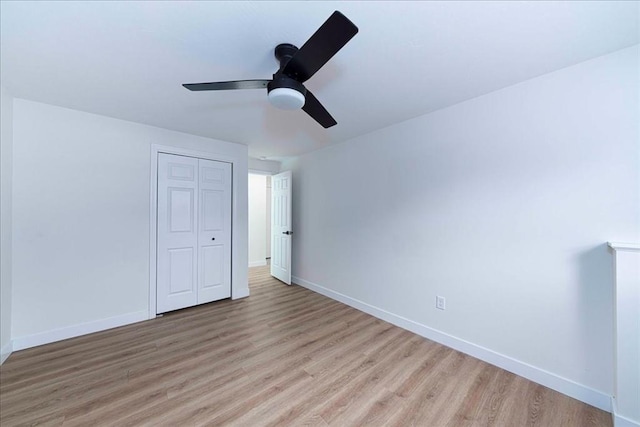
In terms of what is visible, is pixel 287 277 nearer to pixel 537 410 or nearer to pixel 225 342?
pixel 225 342

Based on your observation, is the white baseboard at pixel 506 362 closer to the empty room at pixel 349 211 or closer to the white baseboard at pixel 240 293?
the empty room at pixel 349 211

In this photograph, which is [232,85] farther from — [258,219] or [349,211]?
[258,219]

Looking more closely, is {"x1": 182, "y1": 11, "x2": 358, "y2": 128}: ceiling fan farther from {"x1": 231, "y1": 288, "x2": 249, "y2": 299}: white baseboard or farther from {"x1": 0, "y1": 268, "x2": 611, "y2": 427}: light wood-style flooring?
{"x1": 231, "y1": 288, "x2": 249, "y2": 299}: white baseboard

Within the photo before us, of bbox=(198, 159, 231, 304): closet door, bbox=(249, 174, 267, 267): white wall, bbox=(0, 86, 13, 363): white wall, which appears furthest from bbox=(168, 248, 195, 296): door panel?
bbox=(249, 174, 267, 267): white wall

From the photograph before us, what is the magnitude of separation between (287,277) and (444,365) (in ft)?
9.26

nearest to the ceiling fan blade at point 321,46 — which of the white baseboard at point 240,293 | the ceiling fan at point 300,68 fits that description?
the ceiling fan at point 300,68

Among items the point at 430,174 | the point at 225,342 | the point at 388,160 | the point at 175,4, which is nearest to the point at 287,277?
the point at 225,342

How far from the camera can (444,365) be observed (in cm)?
205

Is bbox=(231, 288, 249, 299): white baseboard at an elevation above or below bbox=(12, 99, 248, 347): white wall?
below

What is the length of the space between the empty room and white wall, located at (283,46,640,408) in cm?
1

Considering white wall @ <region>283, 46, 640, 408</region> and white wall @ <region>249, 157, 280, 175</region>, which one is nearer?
white wall @ <region>283, 46, 640, 408</region>

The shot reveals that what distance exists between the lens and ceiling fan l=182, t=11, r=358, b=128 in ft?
3.48

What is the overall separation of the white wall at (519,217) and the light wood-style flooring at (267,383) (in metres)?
0.34

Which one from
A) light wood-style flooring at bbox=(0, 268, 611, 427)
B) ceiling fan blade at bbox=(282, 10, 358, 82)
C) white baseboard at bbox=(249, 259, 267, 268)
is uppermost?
ceiling fan blade at bbox=(282, 10, 358, 82)
